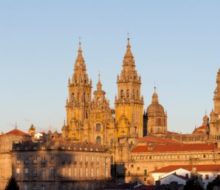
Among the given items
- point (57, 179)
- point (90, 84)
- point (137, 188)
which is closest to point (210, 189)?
point (137, 188)

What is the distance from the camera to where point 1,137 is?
119125 mm

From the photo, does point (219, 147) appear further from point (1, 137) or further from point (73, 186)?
point (1, 137)

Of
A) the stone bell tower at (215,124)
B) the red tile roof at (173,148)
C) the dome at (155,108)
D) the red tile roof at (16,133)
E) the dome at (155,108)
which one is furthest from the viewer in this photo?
the dome at (155,108)

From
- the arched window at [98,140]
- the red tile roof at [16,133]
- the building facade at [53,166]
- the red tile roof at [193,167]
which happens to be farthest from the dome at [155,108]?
the building facade at [53,166]

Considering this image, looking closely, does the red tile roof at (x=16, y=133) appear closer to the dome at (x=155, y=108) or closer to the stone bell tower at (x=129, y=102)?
the stone bell tower at (x=129, y=102)

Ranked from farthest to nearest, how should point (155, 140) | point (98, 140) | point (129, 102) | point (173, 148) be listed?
point (98, 140)
point (129, 102)
point (155, 140)
point (173, 148)

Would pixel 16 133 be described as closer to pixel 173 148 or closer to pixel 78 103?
pixel 78 103

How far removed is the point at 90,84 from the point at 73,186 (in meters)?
29.4

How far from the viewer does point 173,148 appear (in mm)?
A: 116688

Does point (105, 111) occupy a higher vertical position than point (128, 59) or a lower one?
lower

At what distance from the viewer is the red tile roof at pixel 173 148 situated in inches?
4523

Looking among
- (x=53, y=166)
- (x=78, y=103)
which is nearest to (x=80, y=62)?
(x=78, y=103)

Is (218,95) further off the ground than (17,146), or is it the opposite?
(218,95)

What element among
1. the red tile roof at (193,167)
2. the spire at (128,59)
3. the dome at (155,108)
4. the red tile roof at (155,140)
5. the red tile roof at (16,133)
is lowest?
the red tile roof at (193,167)
